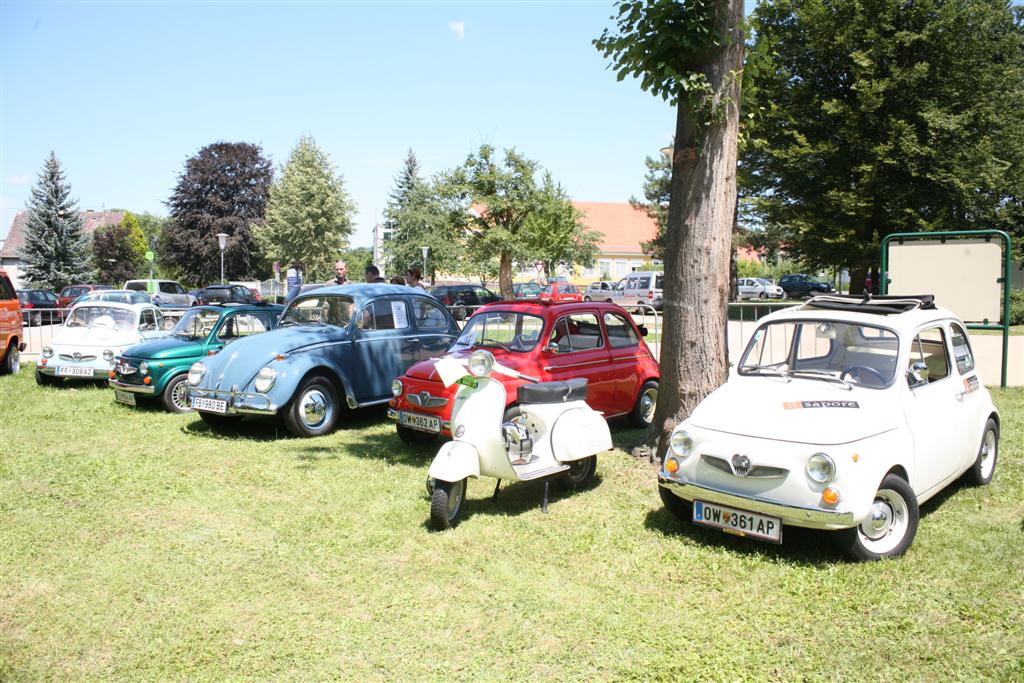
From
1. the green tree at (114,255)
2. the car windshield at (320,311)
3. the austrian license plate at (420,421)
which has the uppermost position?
the green tree at (114,255)

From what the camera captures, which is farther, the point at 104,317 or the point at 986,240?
the point at 104,317

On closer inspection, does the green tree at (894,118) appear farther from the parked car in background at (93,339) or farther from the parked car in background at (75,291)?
the parked car in background at (75,291)

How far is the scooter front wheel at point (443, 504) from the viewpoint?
19.0 feet

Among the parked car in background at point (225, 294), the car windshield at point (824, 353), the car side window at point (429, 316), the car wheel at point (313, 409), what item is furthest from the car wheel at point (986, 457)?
the parked car in background at point (225, 294)

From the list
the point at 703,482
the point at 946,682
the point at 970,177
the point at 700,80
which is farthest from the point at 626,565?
the point at 970,177

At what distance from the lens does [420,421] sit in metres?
7.84

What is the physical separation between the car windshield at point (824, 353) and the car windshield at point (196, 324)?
869 cm

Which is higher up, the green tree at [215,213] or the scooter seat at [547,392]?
the green tree at [215,213]

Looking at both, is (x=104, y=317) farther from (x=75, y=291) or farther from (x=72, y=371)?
(x=75, y=291)

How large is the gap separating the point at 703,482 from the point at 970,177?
2374 cm

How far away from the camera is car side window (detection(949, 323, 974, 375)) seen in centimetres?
639

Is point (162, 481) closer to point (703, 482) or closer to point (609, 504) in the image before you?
point (609, 504)

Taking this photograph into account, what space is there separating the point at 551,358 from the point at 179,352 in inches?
241

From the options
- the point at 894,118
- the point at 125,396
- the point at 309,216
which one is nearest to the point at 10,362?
the point at 125,396
